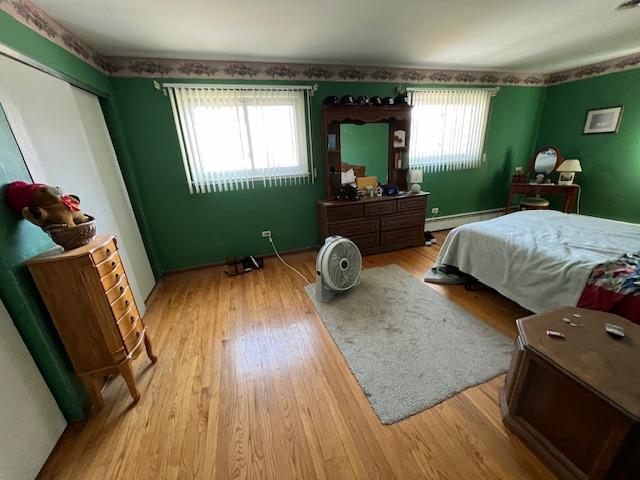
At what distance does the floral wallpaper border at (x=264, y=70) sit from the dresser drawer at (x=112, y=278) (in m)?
1.49

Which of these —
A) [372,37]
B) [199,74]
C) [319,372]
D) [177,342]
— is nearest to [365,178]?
[372,37]

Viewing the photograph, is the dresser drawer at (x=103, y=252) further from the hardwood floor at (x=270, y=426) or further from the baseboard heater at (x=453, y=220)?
the baseboard heater at (x=453, y=220)

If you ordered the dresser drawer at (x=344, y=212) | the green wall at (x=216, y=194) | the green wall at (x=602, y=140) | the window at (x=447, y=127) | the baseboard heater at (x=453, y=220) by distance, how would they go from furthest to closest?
the baseboard heater at (x=453, y=220) → the window at (x=447, y=127) → the green wall at (x=602, y=140) → the dresser drawer at (x=344, y=212) → the green wall at (x=216, y=194)

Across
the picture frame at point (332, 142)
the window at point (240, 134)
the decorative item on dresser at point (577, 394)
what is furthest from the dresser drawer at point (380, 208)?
the decorative item on dresser at point (577, 394)

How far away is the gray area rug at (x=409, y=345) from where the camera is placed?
1426 mm

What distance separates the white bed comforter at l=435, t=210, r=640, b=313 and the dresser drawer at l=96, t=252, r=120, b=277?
267 centimetres

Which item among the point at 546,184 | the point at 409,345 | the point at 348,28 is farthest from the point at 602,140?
the point at 409,345

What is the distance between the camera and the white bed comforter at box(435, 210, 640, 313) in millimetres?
1628

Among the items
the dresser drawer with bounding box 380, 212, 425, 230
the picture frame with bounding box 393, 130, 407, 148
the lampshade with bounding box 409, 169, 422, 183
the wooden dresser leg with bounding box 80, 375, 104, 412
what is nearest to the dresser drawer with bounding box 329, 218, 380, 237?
the dresser drawer with bounding box 380, 212, 425, 230

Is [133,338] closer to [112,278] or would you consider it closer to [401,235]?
[112,278]

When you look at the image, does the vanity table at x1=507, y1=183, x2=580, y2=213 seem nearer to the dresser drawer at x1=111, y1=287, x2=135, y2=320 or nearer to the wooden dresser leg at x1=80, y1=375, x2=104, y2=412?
the dresser drawer at x1=111, y1=287, x2=135, y2=320

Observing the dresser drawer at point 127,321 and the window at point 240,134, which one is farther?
the window at point 240,134

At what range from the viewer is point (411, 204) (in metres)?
3.36

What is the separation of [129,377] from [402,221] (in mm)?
3130
